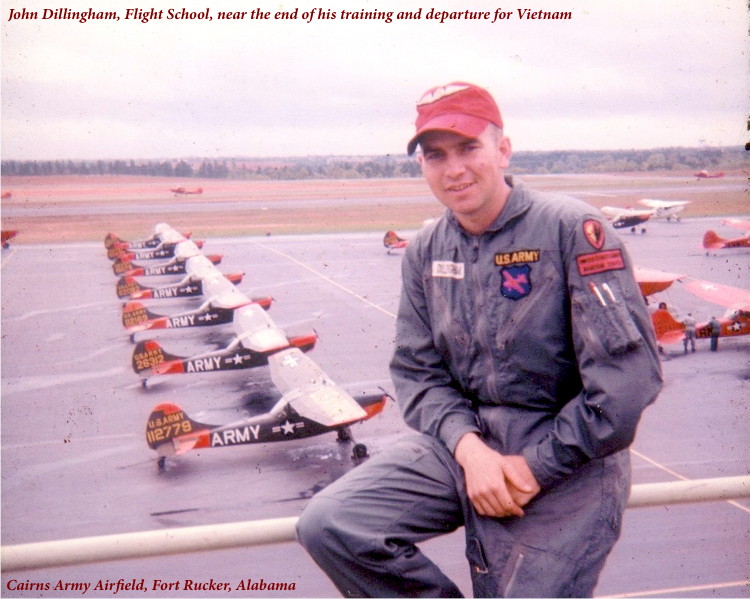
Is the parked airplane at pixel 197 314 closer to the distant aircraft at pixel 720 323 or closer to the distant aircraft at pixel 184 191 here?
the distant aircraft at pixel 720 323

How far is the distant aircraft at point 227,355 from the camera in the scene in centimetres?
1750

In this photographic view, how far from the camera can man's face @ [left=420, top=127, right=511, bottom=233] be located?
2.37m

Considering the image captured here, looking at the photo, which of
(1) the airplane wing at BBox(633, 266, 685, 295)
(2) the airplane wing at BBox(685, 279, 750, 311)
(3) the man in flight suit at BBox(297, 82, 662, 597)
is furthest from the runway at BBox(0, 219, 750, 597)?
(3) the man in flight suit at BBox(297, 82, 662, 597)

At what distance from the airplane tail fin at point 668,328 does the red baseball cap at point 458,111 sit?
1647 centimetres

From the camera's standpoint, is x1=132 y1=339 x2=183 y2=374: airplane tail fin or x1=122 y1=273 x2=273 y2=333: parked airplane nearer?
x1=132 y1=339 x2=183 y2=374: airplane tail fin

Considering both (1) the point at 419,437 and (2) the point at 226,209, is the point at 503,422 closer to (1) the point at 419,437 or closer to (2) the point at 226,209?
(1) the point at 419,437

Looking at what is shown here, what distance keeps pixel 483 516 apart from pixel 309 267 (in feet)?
110

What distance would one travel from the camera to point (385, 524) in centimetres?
221

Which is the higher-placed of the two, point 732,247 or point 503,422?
point 503,422

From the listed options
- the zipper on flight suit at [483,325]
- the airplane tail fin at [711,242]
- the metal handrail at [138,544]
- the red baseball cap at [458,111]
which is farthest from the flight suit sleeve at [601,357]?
the airplane tail fin at [711,242]

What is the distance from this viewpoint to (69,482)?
39.7ft

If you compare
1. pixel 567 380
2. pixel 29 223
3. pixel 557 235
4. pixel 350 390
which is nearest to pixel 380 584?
pixel 567 380

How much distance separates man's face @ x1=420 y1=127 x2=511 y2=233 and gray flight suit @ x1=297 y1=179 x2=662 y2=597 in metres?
0.05

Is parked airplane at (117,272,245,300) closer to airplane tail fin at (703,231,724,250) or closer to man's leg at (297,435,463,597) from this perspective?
airplane tail fin at (703,231,724,250)
